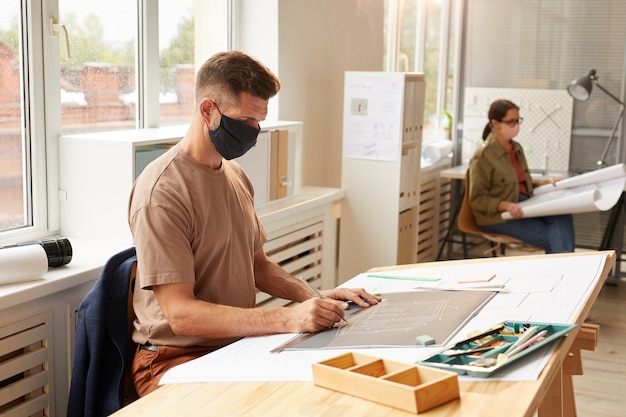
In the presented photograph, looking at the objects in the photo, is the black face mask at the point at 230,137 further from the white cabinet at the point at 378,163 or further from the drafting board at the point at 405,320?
the white cabinet at the point at 378,163

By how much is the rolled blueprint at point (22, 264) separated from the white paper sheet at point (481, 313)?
746 millimetres

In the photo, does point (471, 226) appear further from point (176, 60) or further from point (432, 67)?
point (176, 60)

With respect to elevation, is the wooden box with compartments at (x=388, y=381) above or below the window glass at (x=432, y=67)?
below

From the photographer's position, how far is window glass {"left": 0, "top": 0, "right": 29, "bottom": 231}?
2602 millimetres

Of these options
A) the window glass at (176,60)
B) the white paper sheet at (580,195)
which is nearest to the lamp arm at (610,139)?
the white paper sheet at (580,195)

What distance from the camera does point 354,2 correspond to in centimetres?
462

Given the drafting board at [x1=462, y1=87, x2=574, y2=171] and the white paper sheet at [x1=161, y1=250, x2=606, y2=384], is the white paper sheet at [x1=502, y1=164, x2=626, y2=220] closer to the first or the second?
the drafting board at [x1=462, y1=87, x2=574, y2=171]

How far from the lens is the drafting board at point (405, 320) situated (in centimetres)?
172

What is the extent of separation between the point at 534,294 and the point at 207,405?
3.26 ft

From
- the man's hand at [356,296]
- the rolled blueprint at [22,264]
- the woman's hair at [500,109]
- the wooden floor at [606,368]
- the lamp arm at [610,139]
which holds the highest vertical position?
the woman's hair at [500,109]

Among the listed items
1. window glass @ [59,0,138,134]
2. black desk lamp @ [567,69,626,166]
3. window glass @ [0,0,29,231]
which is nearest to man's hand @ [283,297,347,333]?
window glass @ [0,0,29,231]

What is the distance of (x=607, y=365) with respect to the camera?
381 centimetres

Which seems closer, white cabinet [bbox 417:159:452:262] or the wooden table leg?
the wooden table leg

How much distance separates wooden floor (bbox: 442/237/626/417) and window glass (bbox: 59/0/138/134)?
2.18 metres
